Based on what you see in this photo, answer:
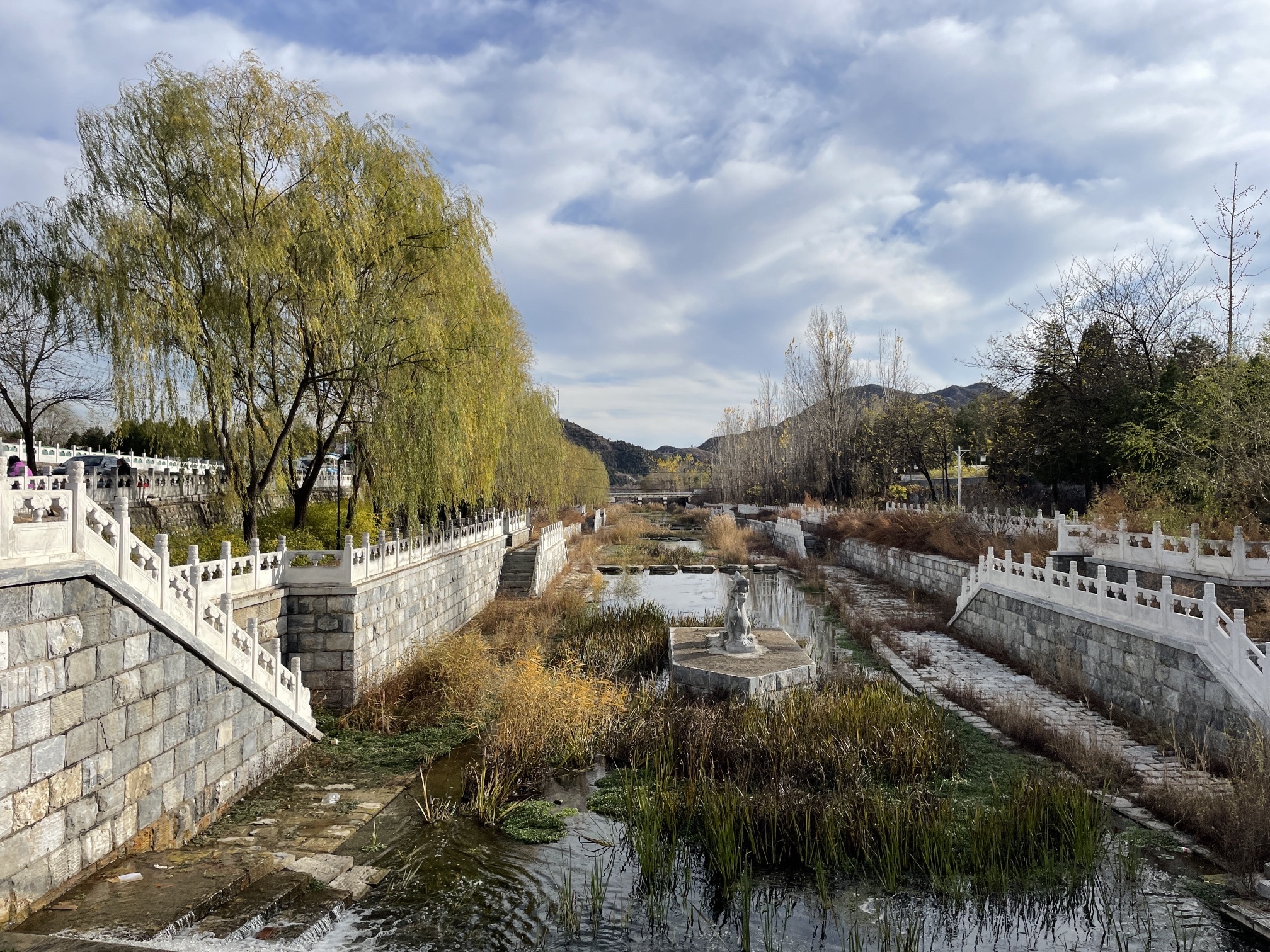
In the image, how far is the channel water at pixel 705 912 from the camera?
5605 mm

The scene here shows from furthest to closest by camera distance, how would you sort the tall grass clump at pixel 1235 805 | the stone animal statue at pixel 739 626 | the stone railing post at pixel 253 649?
the stone animal statue at pixel 739 626 < the stone railing post at pixel 253 649 < the tall grass clump at pixel 1235 805

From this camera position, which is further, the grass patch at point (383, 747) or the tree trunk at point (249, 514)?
the tree trunk at point (249, 514)

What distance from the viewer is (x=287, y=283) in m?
11.7

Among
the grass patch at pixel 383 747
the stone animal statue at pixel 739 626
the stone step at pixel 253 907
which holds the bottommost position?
the grass patch at pixel 383 747

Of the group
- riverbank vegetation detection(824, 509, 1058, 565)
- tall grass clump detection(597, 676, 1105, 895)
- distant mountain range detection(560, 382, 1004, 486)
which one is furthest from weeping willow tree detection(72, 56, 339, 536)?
distant mountain range detection(560, 382, 1004, 486)

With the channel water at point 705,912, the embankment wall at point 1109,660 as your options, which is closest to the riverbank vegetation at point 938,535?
the embankment wall at point 1109,660

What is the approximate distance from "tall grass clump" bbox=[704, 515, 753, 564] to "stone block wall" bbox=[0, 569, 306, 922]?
2647cm

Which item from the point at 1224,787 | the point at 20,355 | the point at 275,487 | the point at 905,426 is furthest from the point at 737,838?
the point at 905,426

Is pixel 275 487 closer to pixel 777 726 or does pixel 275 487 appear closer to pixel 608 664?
pixel 608 664

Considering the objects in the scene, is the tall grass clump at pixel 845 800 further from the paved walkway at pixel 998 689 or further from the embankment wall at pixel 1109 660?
the embankment wall at pixel 1109 660

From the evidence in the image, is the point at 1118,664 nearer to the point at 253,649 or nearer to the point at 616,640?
the point at 616,640

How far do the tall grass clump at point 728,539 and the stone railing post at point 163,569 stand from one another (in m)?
26.8

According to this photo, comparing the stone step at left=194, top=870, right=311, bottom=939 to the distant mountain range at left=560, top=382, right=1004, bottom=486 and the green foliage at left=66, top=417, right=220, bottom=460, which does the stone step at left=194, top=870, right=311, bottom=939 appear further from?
the distant mountain range at left=560, top=382, right=1004, bottom=486

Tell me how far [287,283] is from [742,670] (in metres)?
9.48
